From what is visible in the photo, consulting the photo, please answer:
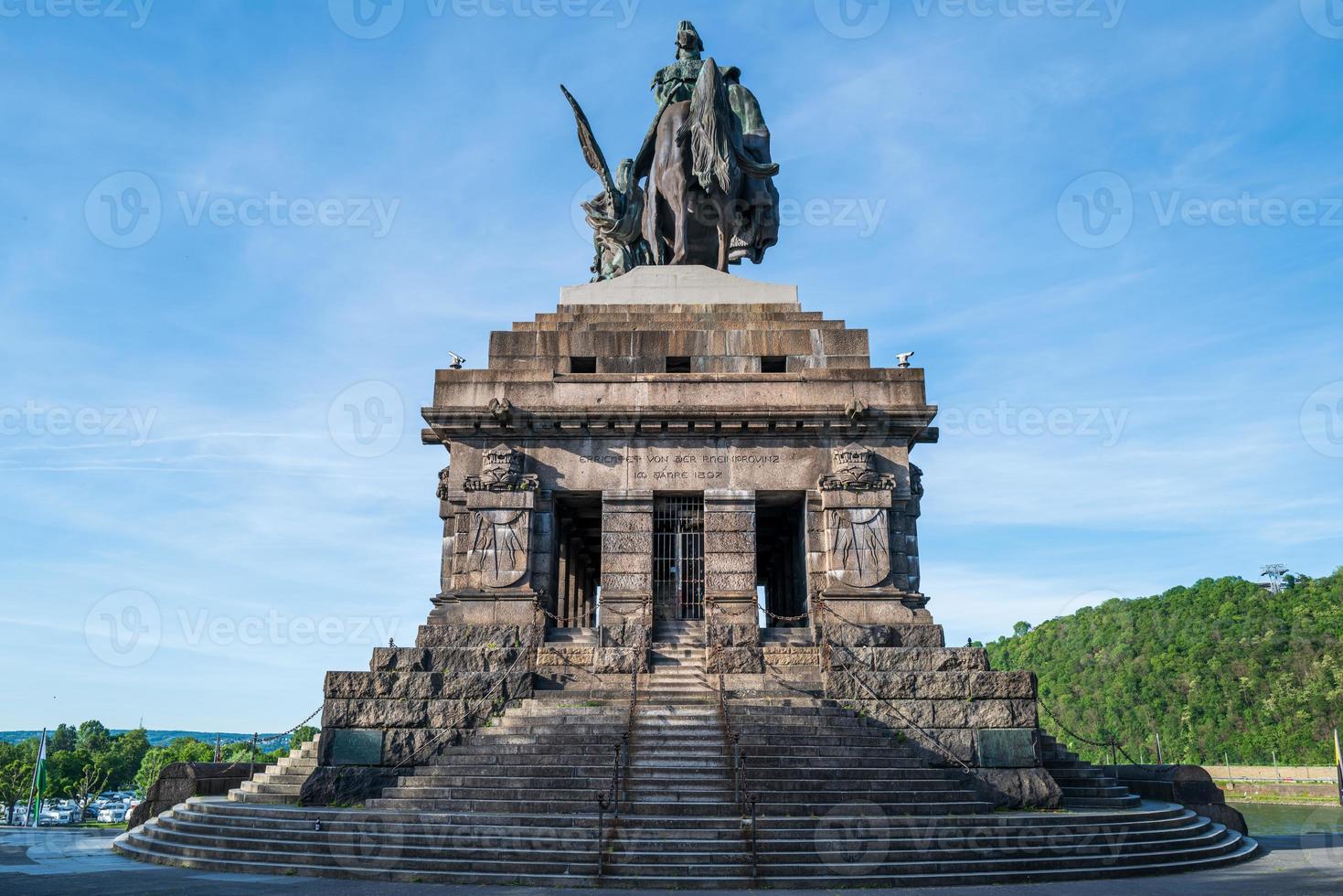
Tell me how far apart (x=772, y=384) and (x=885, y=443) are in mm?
2838

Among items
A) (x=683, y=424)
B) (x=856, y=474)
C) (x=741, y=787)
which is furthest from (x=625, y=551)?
(x=741, y=787)

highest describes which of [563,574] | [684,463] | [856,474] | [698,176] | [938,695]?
[698,176]

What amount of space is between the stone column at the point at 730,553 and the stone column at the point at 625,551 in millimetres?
1262

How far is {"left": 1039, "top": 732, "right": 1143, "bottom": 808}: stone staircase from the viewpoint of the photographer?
17.2m

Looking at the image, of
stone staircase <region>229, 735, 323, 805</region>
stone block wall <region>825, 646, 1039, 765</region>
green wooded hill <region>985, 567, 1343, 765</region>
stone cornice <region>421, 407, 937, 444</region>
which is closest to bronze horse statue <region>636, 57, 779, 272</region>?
stone cornice <region>421, 407, 937, 444</region>

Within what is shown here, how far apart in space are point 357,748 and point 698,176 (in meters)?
16.6

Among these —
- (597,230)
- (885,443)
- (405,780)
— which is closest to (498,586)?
(405,780)

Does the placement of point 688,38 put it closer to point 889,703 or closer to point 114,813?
point 889,703

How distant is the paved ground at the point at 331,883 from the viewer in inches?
472

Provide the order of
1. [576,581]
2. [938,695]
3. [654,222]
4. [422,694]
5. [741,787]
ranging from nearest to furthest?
[741,787] → [938,695] → [422,694] → [654,222] → [576,581]

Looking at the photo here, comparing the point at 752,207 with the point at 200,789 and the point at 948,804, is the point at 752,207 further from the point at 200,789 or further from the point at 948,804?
the point at 200,789

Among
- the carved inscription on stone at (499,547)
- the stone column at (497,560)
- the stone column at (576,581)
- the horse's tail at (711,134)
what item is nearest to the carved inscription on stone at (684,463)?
the stone column at (497,560)

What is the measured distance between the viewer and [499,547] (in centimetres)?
2072

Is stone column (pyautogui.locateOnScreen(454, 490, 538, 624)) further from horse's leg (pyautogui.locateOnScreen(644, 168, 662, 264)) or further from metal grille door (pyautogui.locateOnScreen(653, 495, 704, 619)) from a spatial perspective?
horse's leg (pyautogui.locateOnScreen(644, 168, 662, 264))
